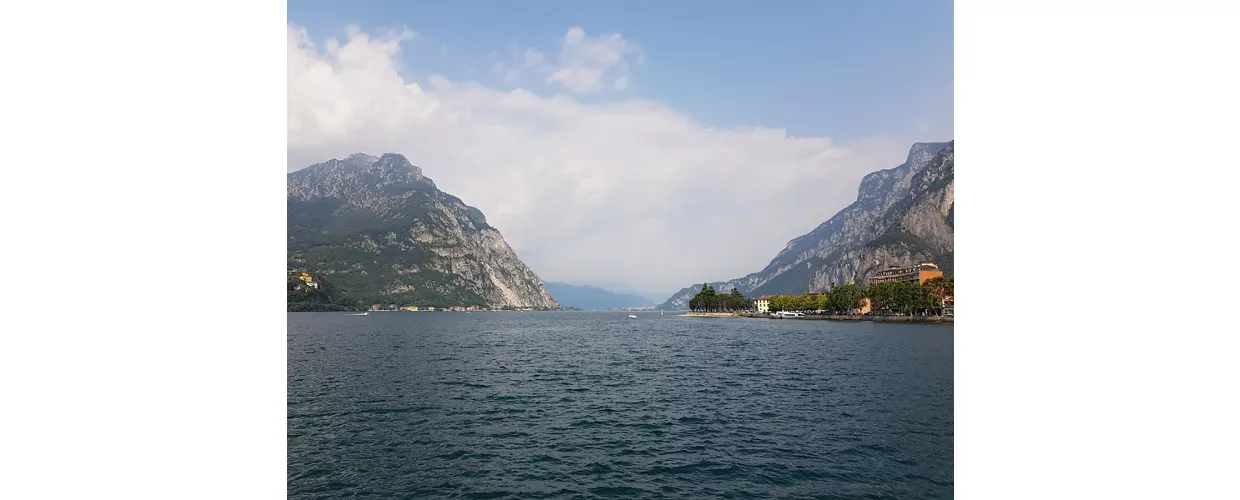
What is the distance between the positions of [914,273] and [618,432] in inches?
4548

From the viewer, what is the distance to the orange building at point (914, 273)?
312ft

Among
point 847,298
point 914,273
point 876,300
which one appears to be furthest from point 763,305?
point 876,300

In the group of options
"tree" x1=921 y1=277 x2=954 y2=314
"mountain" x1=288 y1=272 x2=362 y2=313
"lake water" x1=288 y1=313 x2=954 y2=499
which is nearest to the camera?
"lake water" x1=288 y1=313 x2=954 y2=499

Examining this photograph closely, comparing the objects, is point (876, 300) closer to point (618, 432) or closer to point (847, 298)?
point (847, 298)

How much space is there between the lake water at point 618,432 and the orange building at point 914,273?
8161 cm

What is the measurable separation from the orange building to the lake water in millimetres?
81614

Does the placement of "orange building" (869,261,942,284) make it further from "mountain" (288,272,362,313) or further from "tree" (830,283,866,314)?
"mountain" (288,272,362,313)

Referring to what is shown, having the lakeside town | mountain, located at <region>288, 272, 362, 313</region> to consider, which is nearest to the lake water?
the lakeside town

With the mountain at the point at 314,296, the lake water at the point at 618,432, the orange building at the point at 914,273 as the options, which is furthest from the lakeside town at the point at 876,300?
the mountain at the point at 314,296

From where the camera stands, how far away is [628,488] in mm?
8867

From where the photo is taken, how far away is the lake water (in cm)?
922
